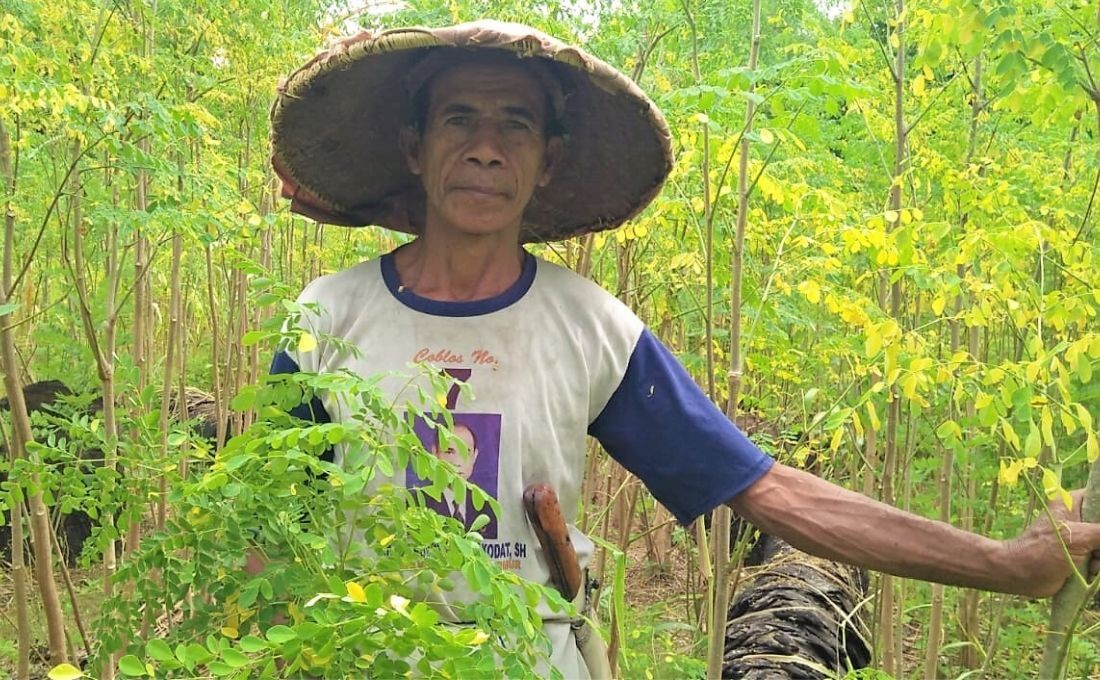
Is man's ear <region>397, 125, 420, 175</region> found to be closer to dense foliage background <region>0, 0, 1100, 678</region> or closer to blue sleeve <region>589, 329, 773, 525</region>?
dense foliage background <region>0, 0, 1100, 678</region>

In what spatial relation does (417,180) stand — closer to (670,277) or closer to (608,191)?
(608,191)

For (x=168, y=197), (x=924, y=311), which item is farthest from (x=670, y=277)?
(x=168, y=197)

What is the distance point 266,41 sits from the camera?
179 inches

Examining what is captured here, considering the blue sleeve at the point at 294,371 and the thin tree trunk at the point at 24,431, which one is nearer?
the blue sleeve at the point at 294,371

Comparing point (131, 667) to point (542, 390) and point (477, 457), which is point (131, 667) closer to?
point (477, 457)

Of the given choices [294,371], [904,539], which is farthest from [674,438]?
[294,371]

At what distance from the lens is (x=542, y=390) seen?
62.6 inches

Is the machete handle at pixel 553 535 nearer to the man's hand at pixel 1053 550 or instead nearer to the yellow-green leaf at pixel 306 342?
the yellow-green leaf at pixel 306 342

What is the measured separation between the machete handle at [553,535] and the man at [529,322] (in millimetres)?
30

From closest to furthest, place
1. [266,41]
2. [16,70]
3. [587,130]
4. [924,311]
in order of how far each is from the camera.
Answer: [587,130] → [16,70] → [924,311] → [266,41]

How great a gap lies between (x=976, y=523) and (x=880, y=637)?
6.35 feet

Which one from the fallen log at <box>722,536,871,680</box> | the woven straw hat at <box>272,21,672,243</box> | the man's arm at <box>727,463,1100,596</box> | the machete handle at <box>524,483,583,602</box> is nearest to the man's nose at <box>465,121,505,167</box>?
the woven straw hat at <box>272,21,672,243</box>

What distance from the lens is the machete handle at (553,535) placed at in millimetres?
1530

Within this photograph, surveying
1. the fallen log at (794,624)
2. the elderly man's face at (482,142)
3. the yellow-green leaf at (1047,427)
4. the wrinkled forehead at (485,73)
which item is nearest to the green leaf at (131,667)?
the elderly man's face at (482,142)
